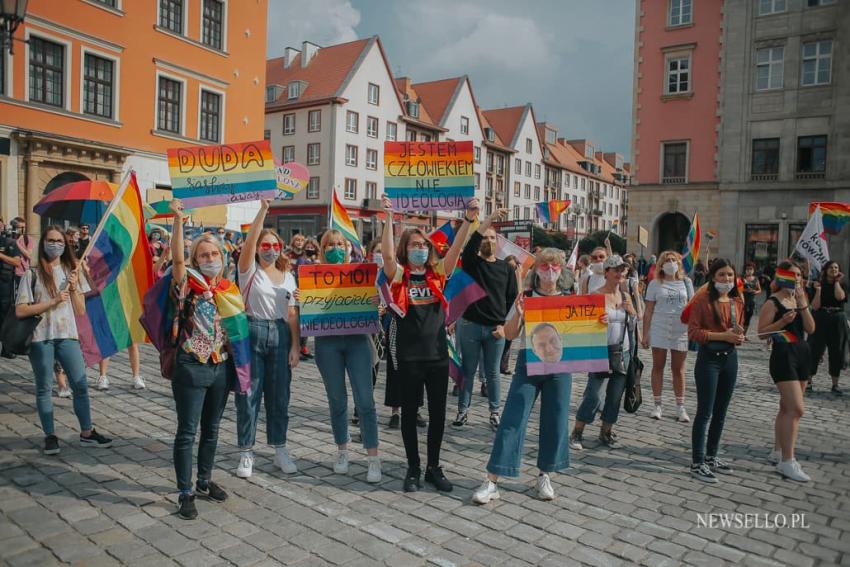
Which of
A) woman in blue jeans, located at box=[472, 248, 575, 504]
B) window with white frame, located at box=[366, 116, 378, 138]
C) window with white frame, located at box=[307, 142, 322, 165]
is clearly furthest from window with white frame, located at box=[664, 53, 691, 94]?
woman in blue jeans, located at box=[472, 248, 575, 504]

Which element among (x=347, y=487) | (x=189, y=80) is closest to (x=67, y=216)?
(x=347, y=487)

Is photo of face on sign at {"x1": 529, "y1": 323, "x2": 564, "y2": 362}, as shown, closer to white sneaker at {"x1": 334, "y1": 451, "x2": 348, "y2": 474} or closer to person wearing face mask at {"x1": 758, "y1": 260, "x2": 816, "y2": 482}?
white sneaker at {"x1": 334, "y1": 451, "x2": 348, "y2": 474}

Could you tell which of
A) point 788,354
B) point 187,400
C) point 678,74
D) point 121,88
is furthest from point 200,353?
point 678,74

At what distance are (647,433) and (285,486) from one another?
4.25 meters

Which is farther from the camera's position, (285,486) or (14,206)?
(14,206)

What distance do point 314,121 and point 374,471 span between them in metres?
48.0

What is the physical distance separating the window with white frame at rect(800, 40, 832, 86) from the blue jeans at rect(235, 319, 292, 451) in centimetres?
3311

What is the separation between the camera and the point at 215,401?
4828mm

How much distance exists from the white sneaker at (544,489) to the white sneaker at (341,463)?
1685mm

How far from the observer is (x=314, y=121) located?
50.4 meters

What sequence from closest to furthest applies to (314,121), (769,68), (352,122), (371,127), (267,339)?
(267,339)
(769,68)
(314,121)
(352,122)
(371,127)

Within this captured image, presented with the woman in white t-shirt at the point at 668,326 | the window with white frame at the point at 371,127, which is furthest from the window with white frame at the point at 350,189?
the woman in white t-shirt at the point at 668,326

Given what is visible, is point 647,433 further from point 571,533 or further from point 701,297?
point 571,533

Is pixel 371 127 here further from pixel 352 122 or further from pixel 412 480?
pixel 412 480
